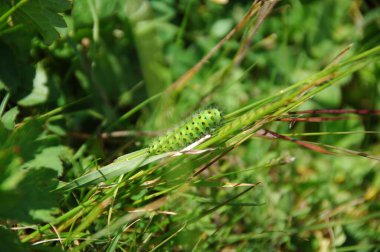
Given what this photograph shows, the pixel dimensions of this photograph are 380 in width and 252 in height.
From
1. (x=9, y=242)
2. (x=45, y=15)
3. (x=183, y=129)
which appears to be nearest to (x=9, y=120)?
(x=45, y=15)

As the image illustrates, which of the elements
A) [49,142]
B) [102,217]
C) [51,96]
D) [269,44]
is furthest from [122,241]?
[269,44]

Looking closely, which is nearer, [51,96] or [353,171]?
[51,96]

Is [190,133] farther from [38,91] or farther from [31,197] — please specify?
[38,91]

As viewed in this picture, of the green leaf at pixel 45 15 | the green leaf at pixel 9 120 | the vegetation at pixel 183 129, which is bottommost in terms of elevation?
the vegetation at pixel 183 129

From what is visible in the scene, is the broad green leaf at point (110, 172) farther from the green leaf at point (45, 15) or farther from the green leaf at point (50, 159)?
the green leaf at point (45, 15)

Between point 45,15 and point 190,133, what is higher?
point 45,15

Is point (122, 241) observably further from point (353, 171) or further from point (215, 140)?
point (353, 171)

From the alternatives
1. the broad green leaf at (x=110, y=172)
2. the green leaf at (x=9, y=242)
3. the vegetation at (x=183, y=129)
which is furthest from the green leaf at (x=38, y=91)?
the green leaf at (x=9, y=242)
